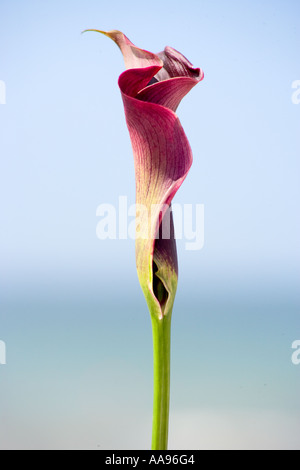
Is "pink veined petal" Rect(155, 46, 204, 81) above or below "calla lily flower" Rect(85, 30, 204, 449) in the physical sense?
above

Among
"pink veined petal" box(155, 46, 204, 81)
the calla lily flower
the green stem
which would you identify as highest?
"pink veined petal" box(155, 46, 204, 81)

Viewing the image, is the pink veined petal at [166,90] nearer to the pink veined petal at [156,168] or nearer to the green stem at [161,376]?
the pink veined petal at [156,168]

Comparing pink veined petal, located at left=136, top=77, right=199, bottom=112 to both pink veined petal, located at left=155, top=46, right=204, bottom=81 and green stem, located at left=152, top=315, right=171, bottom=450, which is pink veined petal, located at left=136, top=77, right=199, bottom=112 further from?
green stem, located at left=152, top=315, right=171, bottom=450

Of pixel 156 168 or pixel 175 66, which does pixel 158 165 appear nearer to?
pixel 156 168

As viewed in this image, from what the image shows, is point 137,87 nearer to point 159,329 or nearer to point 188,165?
point 188,165

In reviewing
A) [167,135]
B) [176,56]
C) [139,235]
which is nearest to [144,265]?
[139,235]

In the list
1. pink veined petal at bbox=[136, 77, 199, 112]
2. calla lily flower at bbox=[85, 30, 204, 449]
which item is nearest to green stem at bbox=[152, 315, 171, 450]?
calla lily flower at bbox=[85, 30, 204, 449]
